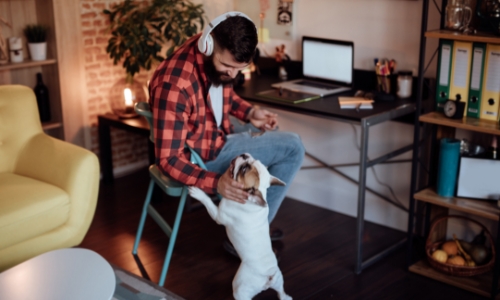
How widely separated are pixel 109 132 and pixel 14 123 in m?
0.94

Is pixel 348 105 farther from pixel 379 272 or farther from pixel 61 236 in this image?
pixel 61 236

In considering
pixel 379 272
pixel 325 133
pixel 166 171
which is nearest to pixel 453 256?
pixel 379 272

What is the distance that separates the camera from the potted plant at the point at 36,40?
11.9ft

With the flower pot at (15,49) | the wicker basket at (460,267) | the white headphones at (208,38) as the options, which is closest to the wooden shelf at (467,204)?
the wicker basket at (460,267)

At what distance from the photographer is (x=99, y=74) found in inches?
157

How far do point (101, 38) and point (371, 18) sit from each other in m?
1.77

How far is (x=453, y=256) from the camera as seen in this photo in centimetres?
284

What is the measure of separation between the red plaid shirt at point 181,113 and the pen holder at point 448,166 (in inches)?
41.2

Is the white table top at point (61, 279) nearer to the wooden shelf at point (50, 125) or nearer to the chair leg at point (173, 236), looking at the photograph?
the chair leg at point (173, 236)

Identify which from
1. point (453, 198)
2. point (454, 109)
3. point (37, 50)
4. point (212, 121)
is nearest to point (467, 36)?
point (454, 109)

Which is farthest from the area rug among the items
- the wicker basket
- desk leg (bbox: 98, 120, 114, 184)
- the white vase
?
the white vase

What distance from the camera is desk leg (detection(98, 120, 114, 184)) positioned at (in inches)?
155

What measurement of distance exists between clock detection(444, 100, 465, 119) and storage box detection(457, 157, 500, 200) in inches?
7.9

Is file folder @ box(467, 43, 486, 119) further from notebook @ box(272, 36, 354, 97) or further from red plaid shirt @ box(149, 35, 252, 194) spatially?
red plaid shirt @ box(149, 35, 252, 194)
